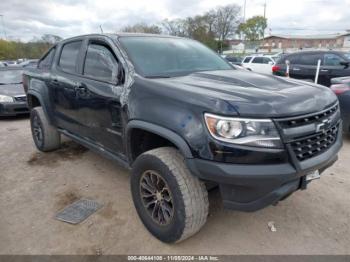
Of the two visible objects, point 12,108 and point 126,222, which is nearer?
point 126,222

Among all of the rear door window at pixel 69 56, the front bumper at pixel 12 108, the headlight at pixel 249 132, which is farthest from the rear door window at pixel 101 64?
the front bumper at pixel 12 108

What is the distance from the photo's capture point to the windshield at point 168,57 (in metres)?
2.73

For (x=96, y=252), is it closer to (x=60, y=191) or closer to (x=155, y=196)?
(x=155, y=196)

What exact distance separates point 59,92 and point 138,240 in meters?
2.33

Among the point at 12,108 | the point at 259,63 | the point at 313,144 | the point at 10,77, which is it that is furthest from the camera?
the point at 259,63

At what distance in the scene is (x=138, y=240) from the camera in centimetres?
250

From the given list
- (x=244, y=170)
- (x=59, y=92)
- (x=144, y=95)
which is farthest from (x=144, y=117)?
(x=59, y=92)

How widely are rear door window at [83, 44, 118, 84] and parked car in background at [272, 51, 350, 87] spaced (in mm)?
8581

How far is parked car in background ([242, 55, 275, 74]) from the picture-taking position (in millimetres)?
15592

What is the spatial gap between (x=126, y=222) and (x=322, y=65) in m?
9.32

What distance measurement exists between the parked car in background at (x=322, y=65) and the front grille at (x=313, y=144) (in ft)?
26.5

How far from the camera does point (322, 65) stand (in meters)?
9.55

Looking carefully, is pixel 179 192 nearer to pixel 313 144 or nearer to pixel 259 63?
pixel 313 144

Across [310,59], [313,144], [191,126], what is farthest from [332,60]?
[191,126]
